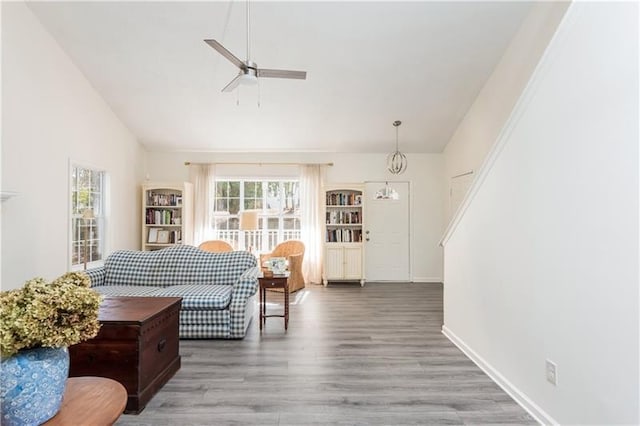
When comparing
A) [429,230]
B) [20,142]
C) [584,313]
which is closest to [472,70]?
[429,230]

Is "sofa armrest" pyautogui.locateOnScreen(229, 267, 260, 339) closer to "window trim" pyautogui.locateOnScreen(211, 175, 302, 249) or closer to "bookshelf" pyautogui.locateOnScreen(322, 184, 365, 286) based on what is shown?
"bookshelf" pyautogui.locateOnScreen(322, 184, 365, 286)

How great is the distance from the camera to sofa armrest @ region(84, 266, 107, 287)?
4.19 m

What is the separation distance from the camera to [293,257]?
603 centimetres

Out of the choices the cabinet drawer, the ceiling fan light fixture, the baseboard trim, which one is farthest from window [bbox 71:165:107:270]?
the baseboard trim

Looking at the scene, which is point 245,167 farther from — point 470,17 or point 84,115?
point 470,17

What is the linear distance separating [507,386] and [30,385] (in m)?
2.77

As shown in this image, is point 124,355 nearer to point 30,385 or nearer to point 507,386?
point 30,385

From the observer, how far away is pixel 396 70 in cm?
487

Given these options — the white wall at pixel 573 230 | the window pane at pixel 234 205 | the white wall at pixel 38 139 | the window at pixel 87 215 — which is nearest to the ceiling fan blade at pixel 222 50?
the white wall at pixel 573 230

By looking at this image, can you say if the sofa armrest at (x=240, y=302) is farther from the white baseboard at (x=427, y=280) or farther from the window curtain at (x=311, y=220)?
the white baseboard at (x=427, y=280)

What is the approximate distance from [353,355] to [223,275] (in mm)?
1919

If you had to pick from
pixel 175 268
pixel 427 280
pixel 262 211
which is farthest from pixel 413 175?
pixel 175 268

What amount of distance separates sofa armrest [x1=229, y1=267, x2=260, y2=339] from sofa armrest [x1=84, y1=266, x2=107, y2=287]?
1.76 meters

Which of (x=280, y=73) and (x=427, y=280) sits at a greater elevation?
(x=280, y=73)
